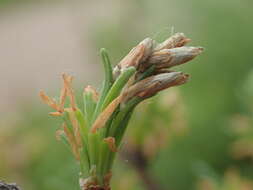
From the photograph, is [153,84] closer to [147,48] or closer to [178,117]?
[147,48]

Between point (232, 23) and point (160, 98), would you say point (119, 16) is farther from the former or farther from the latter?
point (160, 98)

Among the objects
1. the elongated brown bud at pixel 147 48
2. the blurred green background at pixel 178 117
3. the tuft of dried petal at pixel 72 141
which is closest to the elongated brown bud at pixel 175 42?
the elongated brown bud at pixel 147 48

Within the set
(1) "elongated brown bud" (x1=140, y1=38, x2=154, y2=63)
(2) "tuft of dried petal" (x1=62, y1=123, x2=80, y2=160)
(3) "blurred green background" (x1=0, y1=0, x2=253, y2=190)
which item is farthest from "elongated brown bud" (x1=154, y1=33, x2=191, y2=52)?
(3) "blurred green background" (x1=0, y1=0, x2=253, y2=190)

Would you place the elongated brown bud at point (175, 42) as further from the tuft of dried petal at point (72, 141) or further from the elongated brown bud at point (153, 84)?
the tuft of dried petal at point (72, 141)

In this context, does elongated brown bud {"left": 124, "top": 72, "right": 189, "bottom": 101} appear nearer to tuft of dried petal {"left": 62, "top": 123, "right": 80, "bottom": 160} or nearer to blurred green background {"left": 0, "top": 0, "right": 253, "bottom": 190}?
tuft of dried petal {"left": 62, "top": 123, "right": 80, "bottom": 160}

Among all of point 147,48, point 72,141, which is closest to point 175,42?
point 147,48
